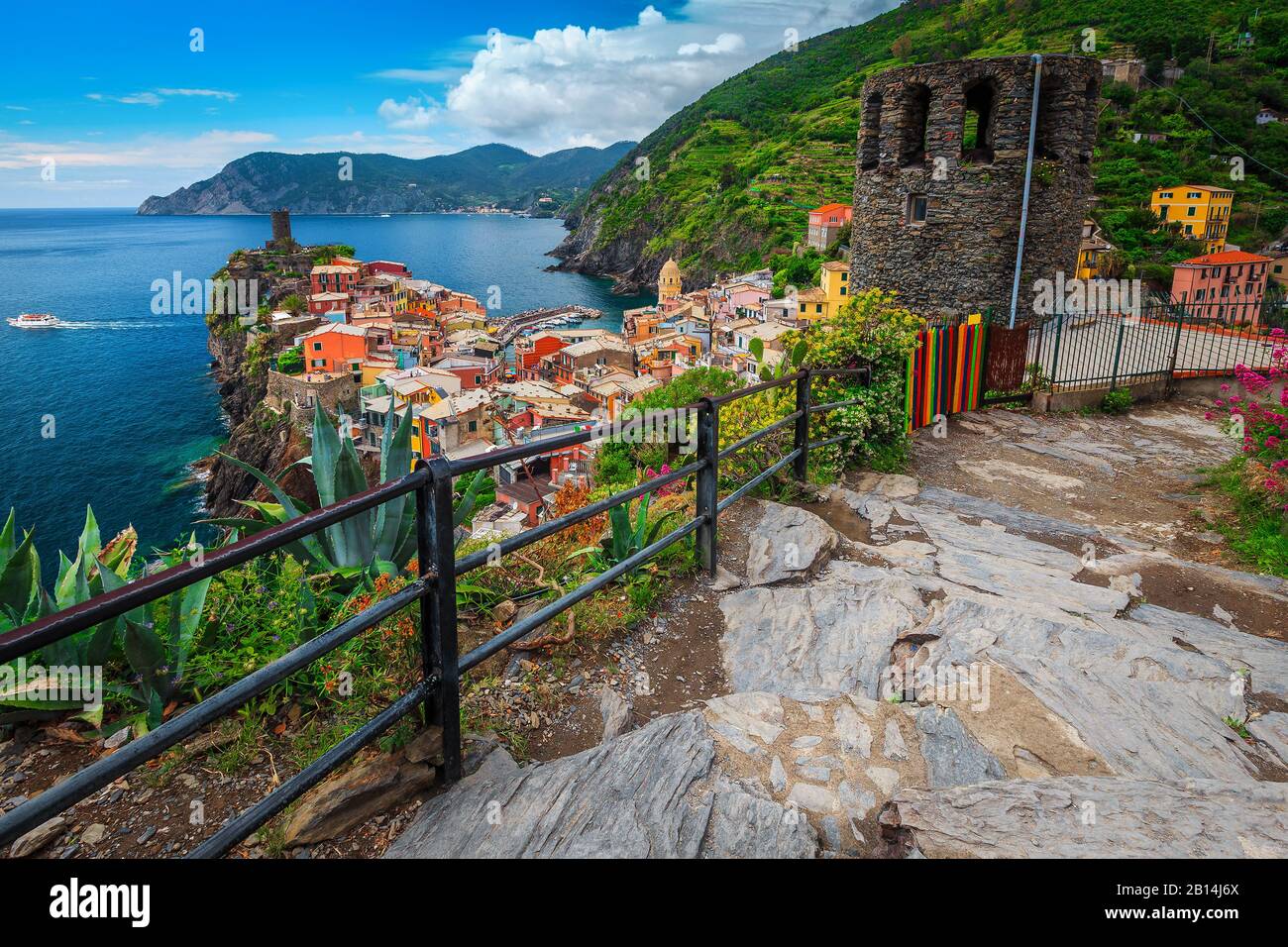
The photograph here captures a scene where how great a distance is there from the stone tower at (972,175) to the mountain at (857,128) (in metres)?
16.9

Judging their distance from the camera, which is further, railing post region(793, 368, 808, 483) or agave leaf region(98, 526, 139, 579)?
railing post region(793, 368, 808, 483)

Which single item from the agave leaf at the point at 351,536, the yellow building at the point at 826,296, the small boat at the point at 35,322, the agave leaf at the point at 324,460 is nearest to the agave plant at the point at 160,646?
the agave leaf at the point at 351,536

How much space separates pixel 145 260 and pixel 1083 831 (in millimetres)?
168386

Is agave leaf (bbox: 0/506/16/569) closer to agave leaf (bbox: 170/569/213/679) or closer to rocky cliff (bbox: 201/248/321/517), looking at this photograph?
agave leaf (bbox: 170/569/213/679)

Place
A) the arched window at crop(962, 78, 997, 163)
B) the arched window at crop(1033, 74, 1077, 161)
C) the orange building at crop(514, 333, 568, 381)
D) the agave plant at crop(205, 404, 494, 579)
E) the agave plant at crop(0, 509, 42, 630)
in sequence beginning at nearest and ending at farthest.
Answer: the agave plant at crop(0, 509, 42, 630)
the agave plant at crop(205, 404, 494, 579)
the arched window at crop(1033, 74, 1077, 161)
the arched window at crop(962, 78, 997, 163)
the orange building at crop(514, 333, 568, 381)

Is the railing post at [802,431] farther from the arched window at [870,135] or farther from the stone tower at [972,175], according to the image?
the arched window at [870,135]

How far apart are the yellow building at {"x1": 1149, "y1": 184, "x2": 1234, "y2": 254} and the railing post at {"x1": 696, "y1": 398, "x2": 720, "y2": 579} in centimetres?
5405

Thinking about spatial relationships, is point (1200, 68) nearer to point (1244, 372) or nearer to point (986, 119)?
point (986, 119)

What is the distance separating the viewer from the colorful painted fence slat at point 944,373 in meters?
8.38

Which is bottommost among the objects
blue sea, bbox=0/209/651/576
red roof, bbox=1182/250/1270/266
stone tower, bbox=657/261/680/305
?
blue sea, bbox=0/209/651/576

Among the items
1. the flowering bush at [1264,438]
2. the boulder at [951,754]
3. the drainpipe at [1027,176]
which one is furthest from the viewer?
the drainpipe at [1027,176]

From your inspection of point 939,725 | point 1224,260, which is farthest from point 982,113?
point 1224,260

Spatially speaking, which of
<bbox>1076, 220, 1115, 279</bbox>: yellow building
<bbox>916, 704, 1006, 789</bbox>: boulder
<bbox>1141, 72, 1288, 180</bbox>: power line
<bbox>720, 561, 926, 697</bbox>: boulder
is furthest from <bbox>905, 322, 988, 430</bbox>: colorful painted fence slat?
<bbox>1141, 72, 1288, 180</bbox>: power line

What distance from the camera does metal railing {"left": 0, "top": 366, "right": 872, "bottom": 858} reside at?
154 cm
